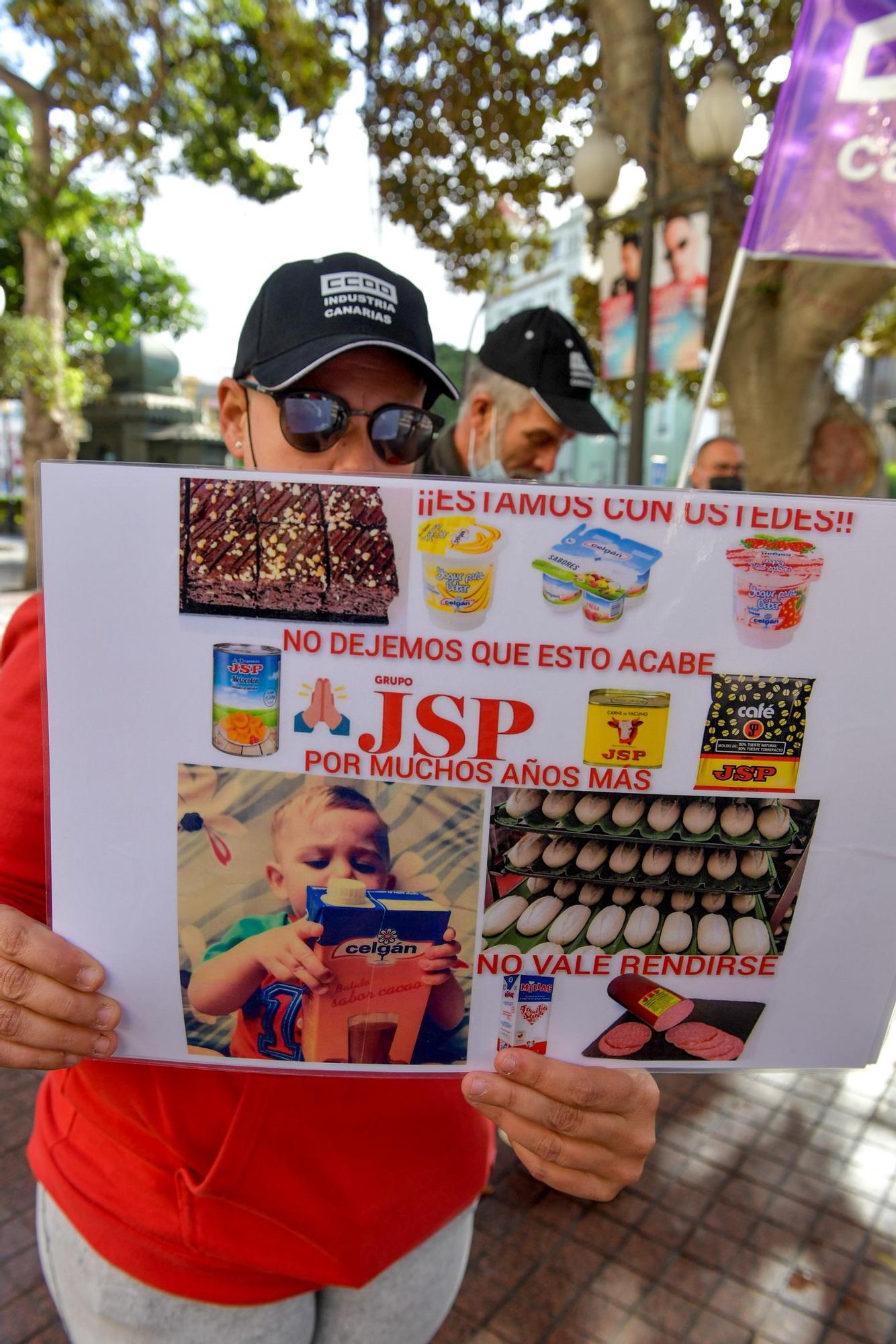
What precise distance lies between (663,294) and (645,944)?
6.12 m

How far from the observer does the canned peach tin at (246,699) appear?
890 mm

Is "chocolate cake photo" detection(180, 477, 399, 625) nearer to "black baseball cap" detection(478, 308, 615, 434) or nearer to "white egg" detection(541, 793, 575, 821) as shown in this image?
"white egg" detection(541, 793, 575, 821)

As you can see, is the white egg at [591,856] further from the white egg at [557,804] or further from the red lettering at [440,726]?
the red lettering at [440,726]

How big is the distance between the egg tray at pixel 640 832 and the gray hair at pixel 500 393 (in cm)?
208

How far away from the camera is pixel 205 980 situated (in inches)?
37.7

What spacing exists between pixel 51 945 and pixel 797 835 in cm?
79

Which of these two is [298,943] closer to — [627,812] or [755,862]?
[627,812]

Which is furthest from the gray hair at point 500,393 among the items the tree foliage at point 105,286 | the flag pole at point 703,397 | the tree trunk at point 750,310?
the tree foliage at point 105,286

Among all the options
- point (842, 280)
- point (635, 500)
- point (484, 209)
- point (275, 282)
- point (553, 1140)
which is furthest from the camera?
point (484, 209)

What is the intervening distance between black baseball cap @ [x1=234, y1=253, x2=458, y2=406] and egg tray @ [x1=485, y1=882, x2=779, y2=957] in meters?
0.80

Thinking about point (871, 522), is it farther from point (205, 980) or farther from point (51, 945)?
point (51, 945)

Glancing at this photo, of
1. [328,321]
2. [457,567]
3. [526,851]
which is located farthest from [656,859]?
[328,321]

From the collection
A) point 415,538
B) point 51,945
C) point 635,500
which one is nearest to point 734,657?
point 635,500

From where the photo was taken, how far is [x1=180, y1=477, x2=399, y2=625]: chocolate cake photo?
855 mm
